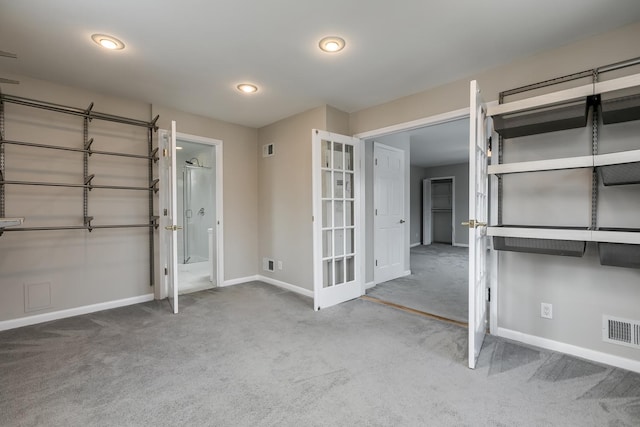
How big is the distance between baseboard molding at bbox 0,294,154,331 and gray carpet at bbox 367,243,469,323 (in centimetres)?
284

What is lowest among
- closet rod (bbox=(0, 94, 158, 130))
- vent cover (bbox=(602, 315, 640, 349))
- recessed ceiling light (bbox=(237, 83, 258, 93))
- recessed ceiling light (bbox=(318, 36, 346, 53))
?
vent cover (bbox=(602, 315, 640, 349))

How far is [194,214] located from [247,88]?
416 centimetres

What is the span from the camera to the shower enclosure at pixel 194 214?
247 inches

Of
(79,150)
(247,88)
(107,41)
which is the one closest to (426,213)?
(247,88)

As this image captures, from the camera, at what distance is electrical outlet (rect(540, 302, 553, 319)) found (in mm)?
2367

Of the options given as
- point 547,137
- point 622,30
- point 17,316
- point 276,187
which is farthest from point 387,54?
point 17,316

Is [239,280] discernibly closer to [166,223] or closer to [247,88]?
[166,223]

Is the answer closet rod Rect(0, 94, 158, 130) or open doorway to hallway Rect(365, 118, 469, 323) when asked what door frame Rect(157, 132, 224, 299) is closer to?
closet rod Rect(0, 94, 158, 130)

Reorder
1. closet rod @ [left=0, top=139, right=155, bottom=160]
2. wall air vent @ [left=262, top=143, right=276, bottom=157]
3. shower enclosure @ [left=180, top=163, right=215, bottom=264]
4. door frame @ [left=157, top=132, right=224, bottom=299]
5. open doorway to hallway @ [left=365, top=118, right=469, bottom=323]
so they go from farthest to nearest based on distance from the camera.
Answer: shower enclosure @ [left=180, top=163, right=215, bottom=264] < wall air vent @ [left=262, top=143, right=276, bottom=157] < door frame @ [left=157, top=132, right=224, bottom=299] < open doorway to hallway @ [left=365, top=118, right=469, bottom=323] < closet rod @ [left=0, top=139, right=155, bottom=160]

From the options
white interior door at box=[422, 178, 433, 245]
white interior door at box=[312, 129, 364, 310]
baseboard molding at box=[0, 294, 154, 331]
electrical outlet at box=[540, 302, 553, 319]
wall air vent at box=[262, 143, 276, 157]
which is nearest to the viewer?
electrical outlet at box=[540, 302, 553, 319]

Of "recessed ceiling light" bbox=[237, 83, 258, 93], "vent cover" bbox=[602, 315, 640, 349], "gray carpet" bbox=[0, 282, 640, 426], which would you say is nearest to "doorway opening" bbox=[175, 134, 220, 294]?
"recessed ceiling light" bbox=[237, 83, 258, 93]

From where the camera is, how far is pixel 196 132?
3980mm

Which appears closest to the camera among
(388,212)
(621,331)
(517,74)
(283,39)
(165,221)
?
(621,331)

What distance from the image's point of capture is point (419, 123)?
3.17 meters
